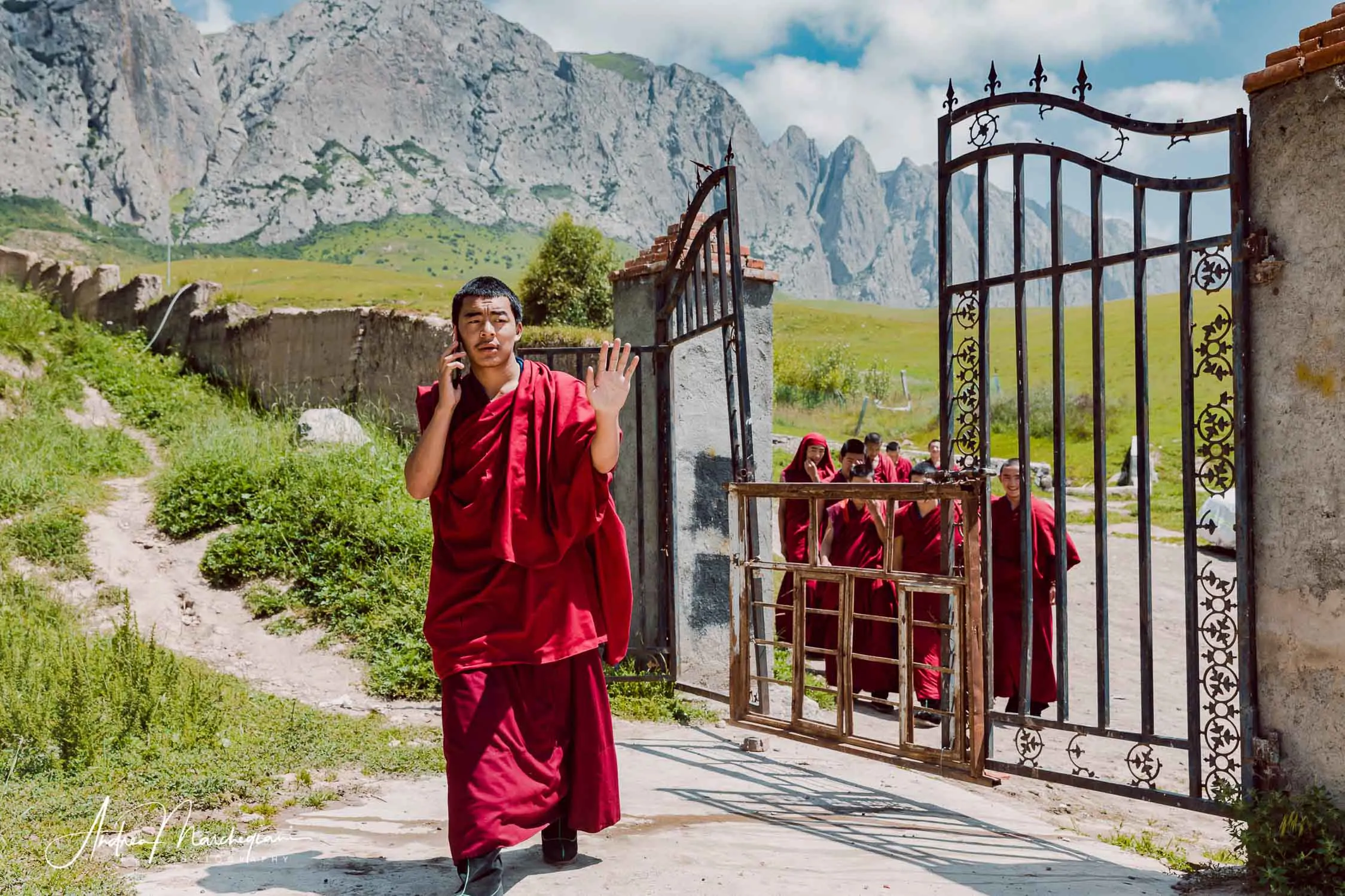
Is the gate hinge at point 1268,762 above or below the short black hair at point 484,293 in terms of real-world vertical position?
below

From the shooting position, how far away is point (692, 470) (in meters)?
6.70

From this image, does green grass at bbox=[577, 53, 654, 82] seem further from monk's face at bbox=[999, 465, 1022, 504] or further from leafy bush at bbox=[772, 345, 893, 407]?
monk's face at bbox=[999, 465, 1022, 504]

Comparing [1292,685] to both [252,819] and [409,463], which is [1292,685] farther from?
[252,819]

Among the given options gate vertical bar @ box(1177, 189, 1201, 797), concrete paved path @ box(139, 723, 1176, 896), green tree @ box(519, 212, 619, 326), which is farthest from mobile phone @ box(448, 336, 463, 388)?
green tree @ box(519, 212, 619, 326)

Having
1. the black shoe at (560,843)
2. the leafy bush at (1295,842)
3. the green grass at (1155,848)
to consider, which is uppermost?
the leafy bush at (1295,842)

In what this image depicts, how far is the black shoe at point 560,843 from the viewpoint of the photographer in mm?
3416

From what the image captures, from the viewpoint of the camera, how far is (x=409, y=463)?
11.3 ft

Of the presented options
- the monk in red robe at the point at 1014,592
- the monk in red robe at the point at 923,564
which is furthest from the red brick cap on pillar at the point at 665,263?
the monk in red robe at the point at 1014,592

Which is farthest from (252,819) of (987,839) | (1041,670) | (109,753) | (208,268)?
(208,268)

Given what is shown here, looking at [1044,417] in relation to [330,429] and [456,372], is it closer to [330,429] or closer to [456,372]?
[330,429]

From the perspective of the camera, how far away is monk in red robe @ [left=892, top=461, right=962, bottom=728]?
6.53 meters

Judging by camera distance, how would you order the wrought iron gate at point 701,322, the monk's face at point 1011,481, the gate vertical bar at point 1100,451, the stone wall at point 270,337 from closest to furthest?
the gate vertical bar at point 1100,451 < the wrought iron gate at point 701,322 < the monk's face at point 1011,481 < the stone wall at point 270,337

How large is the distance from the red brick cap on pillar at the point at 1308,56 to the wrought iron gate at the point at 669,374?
9.06ft

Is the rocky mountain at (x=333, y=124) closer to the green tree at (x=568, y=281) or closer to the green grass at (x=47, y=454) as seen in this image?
the green tree at (x=568, y=281)
